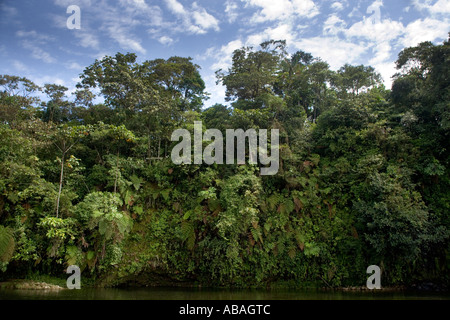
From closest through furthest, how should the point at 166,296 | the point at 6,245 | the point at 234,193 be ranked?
1. the point at 166,296
2. the point at 6,245
3. the point at 234,193

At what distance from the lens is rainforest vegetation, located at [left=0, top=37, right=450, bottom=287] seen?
9.02m

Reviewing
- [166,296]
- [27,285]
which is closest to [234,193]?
[166,296]

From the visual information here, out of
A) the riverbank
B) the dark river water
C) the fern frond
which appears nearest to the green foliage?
the fern frond

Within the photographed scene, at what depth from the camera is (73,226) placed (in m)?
9.11

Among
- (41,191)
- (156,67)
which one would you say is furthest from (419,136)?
(41,191)

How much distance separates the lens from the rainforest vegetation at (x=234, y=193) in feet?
29.6

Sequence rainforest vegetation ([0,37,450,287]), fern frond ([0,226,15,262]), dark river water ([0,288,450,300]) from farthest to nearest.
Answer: rainforest vegetation ([0,37,450,287])
fern frond ([0,226,15,262])
dark river water ([0,288,450,300])

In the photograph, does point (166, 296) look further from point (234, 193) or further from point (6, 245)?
point (6, 245)

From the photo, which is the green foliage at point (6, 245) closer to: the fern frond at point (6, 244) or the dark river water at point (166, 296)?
the fern frond at point (6, 244)

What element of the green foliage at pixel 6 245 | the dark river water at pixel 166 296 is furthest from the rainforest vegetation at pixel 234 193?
the dark river water at pixel 166 296

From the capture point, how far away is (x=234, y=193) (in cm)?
998

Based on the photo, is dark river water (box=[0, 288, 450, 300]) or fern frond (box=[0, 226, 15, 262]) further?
fern frond (box=[0, 226, 15, 262])

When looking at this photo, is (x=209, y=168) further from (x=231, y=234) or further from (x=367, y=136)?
(x=367, y=136)

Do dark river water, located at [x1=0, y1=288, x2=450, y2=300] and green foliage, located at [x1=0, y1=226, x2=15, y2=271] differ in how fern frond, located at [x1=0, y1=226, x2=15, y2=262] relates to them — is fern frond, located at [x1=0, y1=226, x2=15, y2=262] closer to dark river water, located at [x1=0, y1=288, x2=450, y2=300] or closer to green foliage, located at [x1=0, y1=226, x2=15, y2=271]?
green foliage, located at [x1=0, y1=226, x2=15, y2=271]
